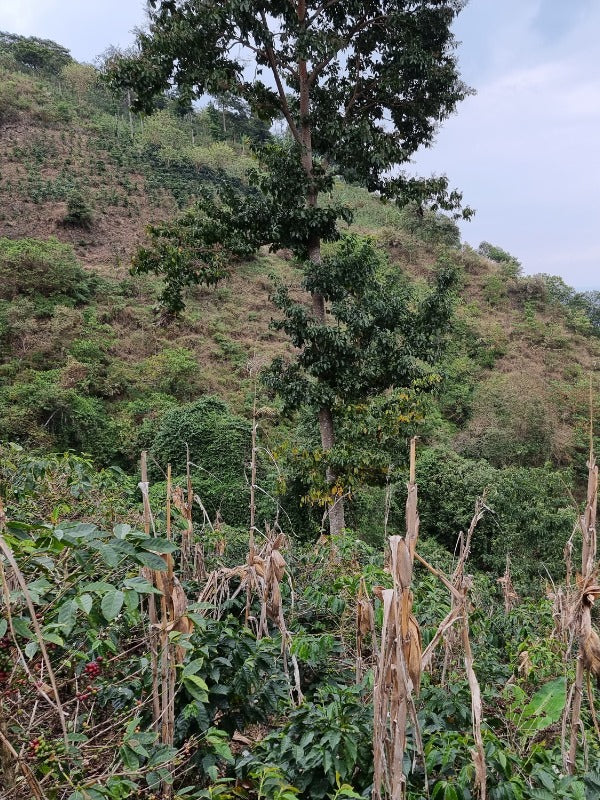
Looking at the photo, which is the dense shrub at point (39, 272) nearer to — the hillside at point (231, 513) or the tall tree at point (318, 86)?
the hillside at point (231, 513)

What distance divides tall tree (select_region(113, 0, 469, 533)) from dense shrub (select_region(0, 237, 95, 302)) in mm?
8196

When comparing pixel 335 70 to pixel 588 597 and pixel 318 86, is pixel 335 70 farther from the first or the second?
pixel 588 597

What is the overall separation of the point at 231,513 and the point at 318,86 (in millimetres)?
5888

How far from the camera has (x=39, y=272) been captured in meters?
12.3

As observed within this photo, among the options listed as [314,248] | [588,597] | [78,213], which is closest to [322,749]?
[588,597]

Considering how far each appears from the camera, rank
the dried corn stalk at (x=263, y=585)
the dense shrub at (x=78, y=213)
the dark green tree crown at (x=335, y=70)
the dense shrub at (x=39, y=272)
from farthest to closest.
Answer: the dense shrub at (x=78, y=213)
the dense shrub at (x=39, y=272)
the dark green tree crown at (x=335, y=70)
the dried corn stalk at (x=263, y=585)

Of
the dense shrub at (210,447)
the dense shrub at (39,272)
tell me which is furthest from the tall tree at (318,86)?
the dense shrub at (39,272)

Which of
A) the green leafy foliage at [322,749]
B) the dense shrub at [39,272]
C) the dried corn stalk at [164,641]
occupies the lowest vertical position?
the green leafy foliage at [322,749]

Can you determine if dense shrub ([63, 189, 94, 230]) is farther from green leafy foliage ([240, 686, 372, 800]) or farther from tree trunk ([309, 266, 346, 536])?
green leafy foliage ([240, 686, 372, 800])

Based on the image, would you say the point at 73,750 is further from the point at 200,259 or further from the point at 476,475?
the point at 476,475

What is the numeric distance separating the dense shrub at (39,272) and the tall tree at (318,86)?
8.20 metres

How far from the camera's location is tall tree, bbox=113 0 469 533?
5.05m

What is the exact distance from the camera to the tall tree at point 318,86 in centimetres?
505

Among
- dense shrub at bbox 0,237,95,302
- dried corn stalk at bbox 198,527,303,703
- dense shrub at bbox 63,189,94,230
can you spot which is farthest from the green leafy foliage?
dense shrub at bbox 63,189,94,230
